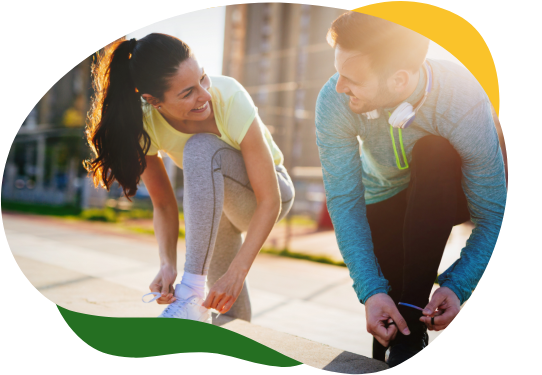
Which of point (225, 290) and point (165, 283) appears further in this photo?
point (165, 283)

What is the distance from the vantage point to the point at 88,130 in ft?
3.51

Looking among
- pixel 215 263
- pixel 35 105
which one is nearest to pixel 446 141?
pixel 215 263

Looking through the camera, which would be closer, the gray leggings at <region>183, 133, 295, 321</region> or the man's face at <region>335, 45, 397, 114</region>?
the man's face at <region>335, 45, 397, 114</region>

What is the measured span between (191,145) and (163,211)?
26 centimetres

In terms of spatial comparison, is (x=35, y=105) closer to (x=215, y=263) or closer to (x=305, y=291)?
(x=215, y=263)

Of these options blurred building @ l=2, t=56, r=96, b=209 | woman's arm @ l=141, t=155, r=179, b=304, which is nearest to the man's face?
woman's arm @ l=141, t=155, r=179, b=304

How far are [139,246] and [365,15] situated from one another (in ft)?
5.35

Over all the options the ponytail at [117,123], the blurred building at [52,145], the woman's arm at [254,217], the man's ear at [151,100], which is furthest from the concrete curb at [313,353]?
the blurred building at [52,145]

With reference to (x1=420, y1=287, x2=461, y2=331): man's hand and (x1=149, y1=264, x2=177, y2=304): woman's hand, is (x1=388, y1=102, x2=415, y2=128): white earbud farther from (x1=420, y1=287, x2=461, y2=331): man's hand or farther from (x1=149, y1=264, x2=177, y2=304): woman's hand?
(x1=149, y1=264, x2=177, y2=304): woman's hand

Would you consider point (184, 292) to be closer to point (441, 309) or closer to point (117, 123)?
point (117, 123)

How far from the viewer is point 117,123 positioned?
0.99 metres

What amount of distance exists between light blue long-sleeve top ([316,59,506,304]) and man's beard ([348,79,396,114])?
0.04 meters

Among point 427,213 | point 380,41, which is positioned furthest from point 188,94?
point 427,213

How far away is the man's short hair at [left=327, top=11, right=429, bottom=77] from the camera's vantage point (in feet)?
2.67
